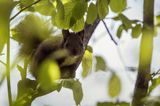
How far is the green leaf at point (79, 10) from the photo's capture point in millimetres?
740

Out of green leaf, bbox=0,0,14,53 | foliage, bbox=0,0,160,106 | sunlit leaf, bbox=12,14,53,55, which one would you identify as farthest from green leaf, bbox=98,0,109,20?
green leaf, bbox=0,0,14,53

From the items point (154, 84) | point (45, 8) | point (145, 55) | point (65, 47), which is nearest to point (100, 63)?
point (145, 55)

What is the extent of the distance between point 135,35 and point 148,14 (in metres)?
0.11

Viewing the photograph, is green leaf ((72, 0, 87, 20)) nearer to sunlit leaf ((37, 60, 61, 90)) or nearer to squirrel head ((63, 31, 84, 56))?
sunlit leaf ((37, 60, 61, 90))

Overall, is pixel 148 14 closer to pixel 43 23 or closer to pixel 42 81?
pixel 43 23

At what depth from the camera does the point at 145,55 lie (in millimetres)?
630

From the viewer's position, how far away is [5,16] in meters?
0.52

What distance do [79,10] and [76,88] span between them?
165 millimetres

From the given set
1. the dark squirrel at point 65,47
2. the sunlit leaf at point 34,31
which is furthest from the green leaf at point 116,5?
the dark squirrel at point 65,47

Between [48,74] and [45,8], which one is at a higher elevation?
[45,8]

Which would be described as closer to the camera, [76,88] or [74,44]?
[76,88]

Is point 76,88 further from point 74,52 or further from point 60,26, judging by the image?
point 74,52

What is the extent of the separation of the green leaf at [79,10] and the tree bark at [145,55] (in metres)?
0.13

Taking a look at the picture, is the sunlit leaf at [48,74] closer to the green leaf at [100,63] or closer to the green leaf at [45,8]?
the green leaf at [100,63]
